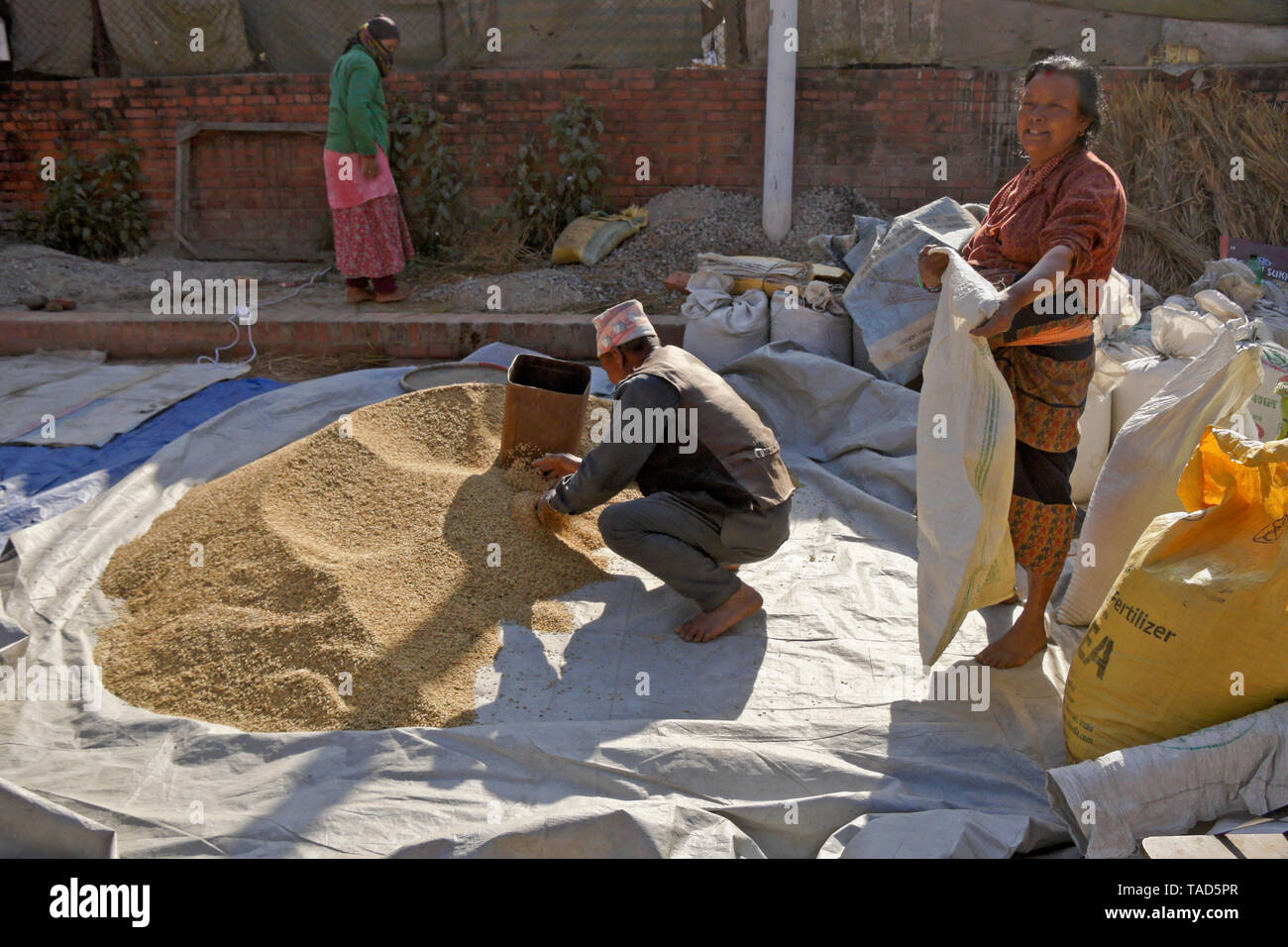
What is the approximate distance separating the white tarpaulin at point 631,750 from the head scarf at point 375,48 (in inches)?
132

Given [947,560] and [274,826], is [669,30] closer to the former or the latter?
[947,560]

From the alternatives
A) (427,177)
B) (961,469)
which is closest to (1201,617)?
(961,469)

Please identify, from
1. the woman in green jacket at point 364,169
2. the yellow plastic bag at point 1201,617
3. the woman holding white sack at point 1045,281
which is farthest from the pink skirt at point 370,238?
the yellow plastic bag at point 1201,617

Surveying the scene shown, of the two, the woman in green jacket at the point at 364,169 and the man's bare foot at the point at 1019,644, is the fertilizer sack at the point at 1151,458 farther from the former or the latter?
the woman in green jacket at the point at 364,169

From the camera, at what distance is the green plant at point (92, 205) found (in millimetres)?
6551

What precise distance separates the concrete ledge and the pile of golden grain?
1441 mm

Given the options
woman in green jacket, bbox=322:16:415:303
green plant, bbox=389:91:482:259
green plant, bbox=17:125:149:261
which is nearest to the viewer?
woman in green jacket, bbox=322:16:415:303

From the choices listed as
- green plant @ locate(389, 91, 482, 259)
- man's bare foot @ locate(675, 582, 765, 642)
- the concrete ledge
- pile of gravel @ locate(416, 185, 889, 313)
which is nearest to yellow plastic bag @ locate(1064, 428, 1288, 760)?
man's bare foot @ locate(675, 582, 765, 642)

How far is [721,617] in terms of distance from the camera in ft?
8.81

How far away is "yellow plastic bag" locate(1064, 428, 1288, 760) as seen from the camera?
1887 millimetres

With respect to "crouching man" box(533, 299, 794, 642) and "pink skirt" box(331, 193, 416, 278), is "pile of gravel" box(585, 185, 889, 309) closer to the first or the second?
"pink skirt" box(331, 193, 416, 278)

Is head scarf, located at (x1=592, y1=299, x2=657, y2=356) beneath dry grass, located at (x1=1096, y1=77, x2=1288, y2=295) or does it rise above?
beneath
